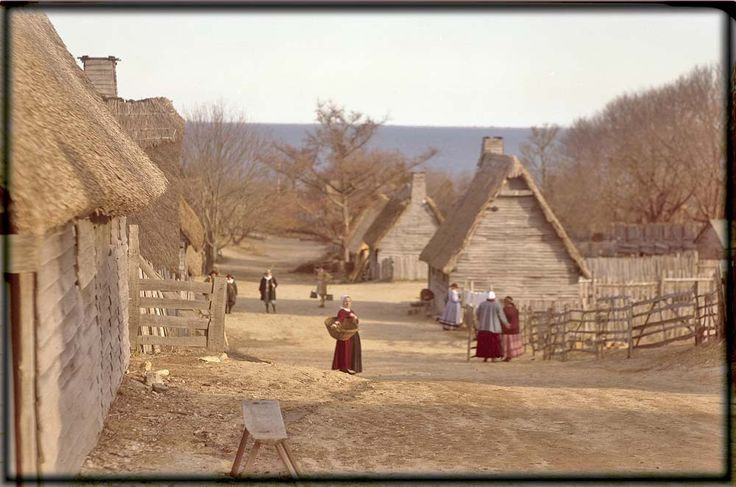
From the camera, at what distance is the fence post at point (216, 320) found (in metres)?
15.3

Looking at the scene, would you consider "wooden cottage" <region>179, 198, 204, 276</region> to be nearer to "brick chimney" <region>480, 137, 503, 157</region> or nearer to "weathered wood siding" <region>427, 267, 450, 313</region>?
"weathered wood siding" <region>427, 267, 450, 313</region>

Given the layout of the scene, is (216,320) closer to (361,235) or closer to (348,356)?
(348,356)

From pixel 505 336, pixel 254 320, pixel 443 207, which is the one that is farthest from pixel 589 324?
pixel 443 207

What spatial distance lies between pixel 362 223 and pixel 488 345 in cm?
3209

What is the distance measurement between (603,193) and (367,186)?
65.5ft

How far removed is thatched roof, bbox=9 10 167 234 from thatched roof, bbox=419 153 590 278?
17.3 m

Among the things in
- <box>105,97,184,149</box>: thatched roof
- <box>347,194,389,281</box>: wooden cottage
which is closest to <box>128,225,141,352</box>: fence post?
<box>105,97,184,149</box>: thatched roof

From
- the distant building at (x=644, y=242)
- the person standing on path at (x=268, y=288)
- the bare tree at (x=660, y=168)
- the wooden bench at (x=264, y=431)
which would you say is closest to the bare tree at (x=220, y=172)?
the person standing on path at (x=268, y=288)

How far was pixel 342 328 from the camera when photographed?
15938mm

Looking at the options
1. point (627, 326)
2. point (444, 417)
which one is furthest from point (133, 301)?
point (627, 326)

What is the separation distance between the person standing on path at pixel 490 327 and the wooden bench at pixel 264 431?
11000 millimetres

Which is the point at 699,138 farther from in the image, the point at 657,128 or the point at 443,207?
the point at 443,207

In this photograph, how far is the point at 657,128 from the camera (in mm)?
67875

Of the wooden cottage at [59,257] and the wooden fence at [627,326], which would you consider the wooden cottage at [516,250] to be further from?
the wooden cottage at [59,257]
